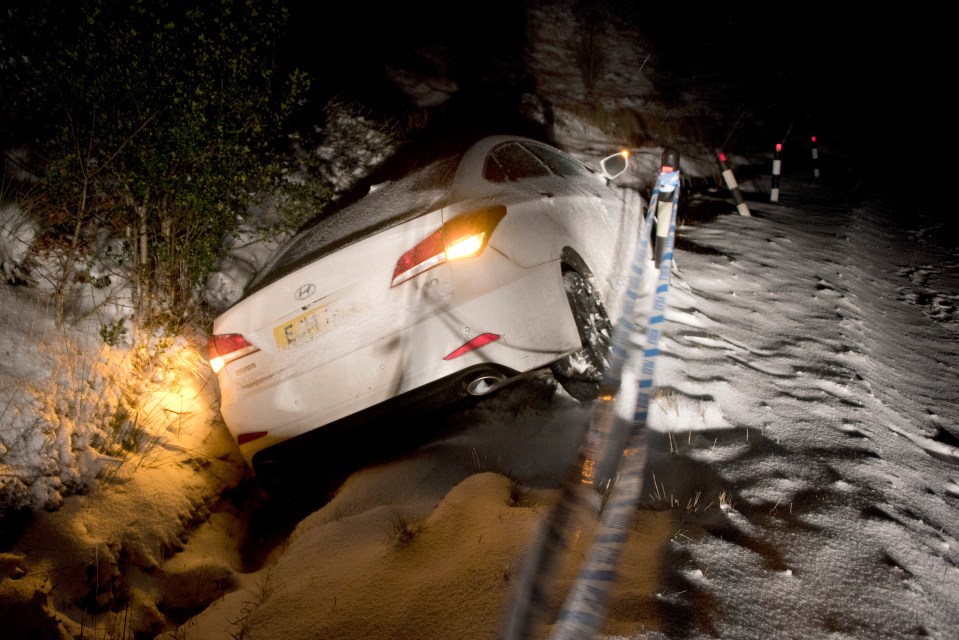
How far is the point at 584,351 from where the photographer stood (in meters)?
3.42

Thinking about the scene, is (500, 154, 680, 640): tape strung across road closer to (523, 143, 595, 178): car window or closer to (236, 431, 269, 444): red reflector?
(523, 143, 595, 178): car window

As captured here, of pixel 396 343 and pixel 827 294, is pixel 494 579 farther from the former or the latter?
pixel 827 294

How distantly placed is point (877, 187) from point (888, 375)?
7.86 metres

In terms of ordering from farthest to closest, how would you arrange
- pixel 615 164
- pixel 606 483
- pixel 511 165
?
pixel 615 164
pixel 511 165
pixel 606 483

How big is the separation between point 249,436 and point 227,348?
1.83 feet

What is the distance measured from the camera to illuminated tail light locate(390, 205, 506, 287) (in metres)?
2.92

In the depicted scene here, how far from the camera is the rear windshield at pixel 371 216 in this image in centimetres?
304

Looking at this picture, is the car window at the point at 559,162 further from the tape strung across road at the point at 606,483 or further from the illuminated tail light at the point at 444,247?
the illuminated tail light at the point at 444,247

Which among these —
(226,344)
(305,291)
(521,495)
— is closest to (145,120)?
(226,344)

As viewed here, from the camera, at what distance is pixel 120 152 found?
4.19m

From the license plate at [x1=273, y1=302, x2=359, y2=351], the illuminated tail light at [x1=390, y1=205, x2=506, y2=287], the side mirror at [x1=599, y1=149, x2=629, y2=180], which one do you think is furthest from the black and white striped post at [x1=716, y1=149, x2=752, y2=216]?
the license plate at [x1=273, y1=302, x2=359, y2=351]

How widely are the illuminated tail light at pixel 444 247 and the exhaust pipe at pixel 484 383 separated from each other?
70cm

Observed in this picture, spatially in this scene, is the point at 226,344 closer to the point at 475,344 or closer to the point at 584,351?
the point at 475,344

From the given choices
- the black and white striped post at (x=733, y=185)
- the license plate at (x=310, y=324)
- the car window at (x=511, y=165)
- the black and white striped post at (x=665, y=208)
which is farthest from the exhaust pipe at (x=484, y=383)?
the black and white striped post at (x=733, y=185)
